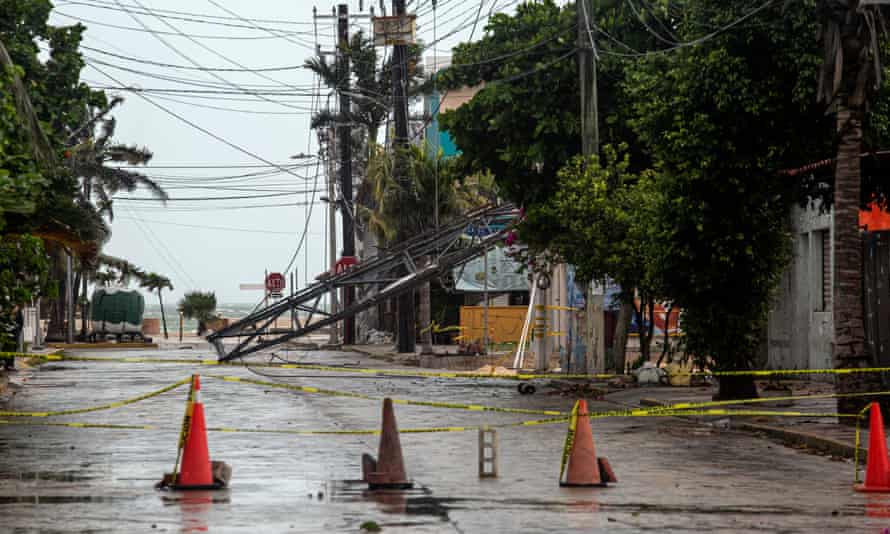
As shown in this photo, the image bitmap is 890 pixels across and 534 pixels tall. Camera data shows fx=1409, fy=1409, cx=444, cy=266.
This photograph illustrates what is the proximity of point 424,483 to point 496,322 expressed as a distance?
42.7 m

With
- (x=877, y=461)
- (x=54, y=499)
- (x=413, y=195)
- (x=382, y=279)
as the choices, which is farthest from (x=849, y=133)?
(x=413, y=195)

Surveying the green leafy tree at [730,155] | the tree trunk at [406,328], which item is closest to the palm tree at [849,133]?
the green leafy tree at [730,155]

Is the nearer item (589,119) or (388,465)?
(388,465)

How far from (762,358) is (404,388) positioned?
8285mm

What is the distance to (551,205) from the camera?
33.6 m

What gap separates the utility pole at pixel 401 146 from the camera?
4983 cm

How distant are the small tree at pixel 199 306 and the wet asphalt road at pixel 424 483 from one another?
67.5 metres

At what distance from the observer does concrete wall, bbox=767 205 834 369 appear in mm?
29328

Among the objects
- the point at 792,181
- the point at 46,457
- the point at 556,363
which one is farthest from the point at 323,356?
the point at 46,457

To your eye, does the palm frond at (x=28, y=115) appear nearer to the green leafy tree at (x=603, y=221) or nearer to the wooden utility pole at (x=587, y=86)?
the green leafy tree at (x=603, y=221)

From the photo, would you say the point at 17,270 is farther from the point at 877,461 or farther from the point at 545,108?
the point at 545,108

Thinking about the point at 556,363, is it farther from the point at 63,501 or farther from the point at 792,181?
the point at 63,501

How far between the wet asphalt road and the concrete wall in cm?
859

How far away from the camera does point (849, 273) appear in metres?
18.9
